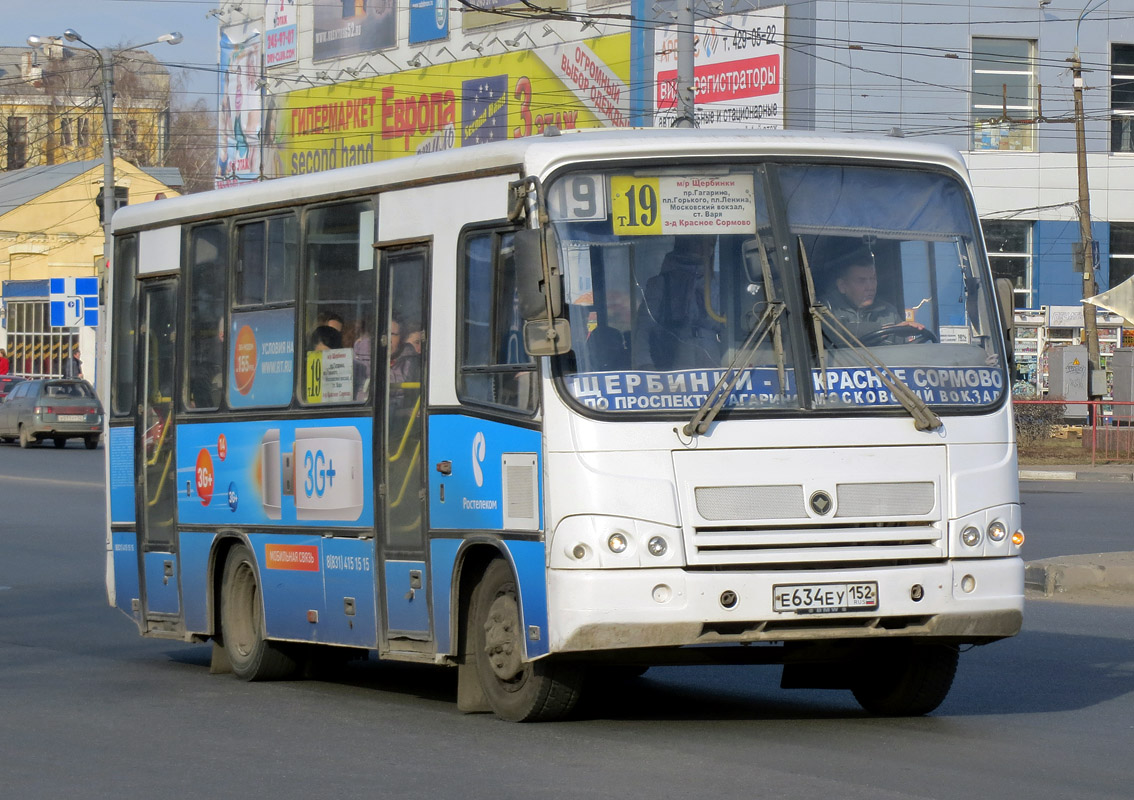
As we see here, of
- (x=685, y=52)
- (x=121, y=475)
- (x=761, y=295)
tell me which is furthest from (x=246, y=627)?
(x=685, y=52)

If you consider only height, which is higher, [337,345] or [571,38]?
[571,38]

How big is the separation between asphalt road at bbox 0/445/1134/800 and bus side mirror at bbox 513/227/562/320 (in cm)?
181

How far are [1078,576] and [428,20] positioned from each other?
53429mm

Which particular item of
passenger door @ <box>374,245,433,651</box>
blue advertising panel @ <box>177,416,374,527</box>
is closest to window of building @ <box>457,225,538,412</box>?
passenger door @ <box>374,245,433,651</box>

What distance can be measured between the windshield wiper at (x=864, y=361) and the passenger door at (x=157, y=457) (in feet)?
15.1

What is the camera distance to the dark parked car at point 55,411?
146 ft

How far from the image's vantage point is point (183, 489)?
11.3 metres

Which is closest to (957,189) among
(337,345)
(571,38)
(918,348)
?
(918,348)

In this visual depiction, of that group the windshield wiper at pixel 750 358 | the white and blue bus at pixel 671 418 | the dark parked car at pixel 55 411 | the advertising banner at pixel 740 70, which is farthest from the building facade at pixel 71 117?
the windshield wiper at pixel 750 358

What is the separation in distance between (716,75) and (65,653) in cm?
3940

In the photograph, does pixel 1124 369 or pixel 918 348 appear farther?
pixel 1124 369

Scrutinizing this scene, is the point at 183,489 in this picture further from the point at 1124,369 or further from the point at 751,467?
the point at 1124,369

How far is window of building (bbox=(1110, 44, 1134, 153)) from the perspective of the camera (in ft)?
162

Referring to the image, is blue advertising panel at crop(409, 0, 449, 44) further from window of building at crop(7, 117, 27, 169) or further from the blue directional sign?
window of building at crop(7, 117, 27, 169)
